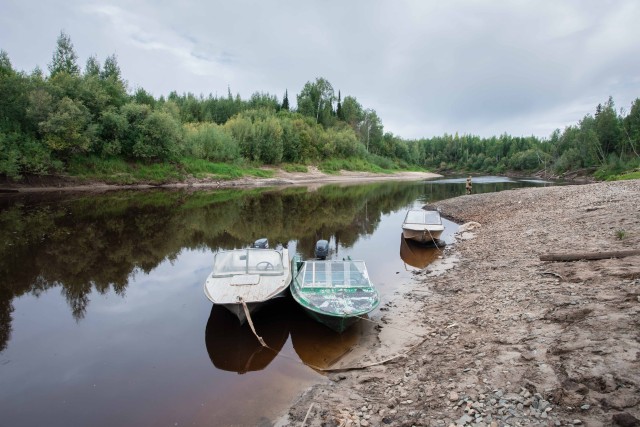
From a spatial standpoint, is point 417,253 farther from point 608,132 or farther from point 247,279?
point 608,132

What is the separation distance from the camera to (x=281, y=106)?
13225cm

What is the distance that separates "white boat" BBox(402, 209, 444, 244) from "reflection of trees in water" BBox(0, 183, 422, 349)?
4282 mm

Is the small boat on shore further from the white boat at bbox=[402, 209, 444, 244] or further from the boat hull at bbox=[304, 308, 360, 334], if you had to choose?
the boat hull at bbox=[304, 308, 360, 334]

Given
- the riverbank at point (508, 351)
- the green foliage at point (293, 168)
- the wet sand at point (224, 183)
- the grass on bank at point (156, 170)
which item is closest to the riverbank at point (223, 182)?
the wet sand at point (224, 183)

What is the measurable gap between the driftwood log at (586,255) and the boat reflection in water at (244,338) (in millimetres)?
10464

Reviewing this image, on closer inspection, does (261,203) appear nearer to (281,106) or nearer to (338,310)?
(338,310)

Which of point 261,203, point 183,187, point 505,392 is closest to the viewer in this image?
point 505,392

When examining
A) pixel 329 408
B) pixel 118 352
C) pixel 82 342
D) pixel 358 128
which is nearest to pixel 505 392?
pixel 329 408

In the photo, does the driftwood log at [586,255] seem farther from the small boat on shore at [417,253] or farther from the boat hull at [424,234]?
the boat hull at [424,234]

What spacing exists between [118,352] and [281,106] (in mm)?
128640

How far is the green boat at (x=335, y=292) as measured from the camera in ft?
37.4

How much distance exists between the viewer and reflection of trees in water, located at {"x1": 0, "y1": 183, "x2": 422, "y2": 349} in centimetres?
1725

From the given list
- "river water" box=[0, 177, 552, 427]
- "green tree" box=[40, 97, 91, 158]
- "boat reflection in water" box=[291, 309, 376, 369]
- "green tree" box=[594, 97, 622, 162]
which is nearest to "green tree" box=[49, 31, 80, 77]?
"green tree" box=[40, 97, 91, 158]

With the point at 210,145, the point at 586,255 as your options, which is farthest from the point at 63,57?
the point at 586,255
